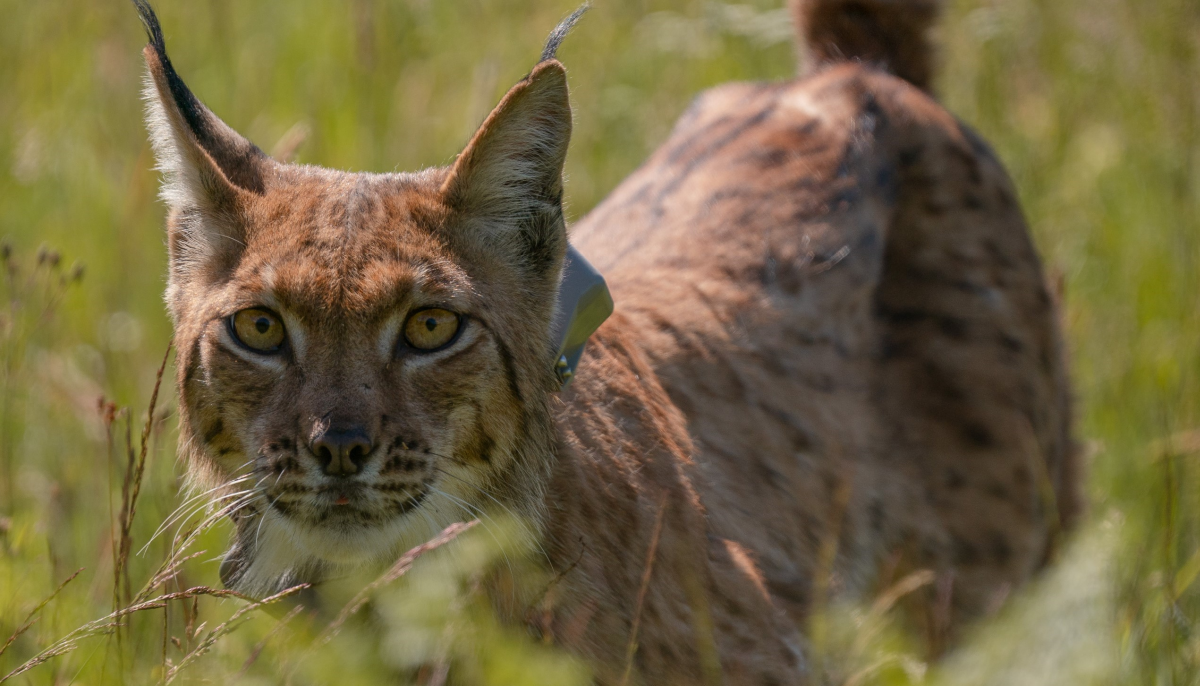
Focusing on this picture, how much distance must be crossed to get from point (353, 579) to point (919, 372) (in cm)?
271

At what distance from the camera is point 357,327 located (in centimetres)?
311

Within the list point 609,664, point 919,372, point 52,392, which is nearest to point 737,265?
point 919,372

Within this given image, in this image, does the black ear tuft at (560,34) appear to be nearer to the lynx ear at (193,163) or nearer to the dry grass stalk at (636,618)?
the lynx ear at (193,163)

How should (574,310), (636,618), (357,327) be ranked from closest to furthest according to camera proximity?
(357,327)
(636,618)
(574,310)

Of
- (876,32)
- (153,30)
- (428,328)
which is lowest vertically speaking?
(876,32)

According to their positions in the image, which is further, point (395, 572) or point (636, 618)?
point (636, 618)

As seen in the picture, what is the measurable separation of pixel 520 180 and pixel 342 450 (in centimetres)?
98

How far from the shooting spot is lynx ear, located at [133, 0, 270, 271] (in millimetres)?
3377

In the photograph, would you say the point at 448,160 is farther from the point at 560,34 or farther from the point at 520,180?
the point at 560,34

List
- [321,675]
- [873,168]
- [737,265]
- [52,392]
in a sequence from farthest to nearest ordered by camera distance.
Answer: [52,392], [873,168], [737,265], [321,675]

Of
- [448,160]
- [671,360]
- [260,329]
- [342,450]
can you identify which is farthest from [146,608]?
[671,360]

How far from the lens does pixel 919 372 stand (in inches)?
203

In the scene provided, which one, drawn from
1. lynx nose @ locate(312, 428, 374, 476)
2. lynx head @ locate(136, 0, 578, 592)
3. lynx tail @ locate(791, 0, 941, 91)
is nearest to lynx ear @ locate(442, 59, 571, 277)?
lynx head @ locate(136, 0, 578, 592)

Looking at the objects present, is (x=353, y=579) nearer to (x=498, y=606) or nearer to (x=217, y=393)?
(x=498, y=606)
